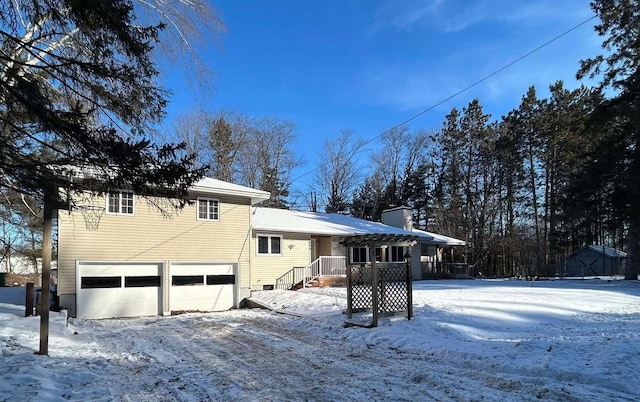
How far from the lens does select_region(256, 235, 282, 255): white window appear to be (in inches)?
834

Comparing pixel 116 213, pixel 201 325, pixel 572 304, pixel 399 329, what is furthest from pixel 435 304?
pixel 116 213

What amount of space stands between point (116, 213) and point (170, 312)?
13.7 feet

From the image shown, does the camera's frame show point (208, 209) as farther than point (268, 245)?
No

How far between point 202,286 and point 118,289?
10.4ft

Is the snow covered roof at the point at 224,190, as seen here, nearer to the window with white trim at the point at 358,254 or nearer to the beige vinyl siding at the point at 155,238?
the beige vinyl siding at the point at 155,238

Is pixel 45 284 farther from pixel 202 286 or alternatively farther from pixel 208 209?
pixel 208 209

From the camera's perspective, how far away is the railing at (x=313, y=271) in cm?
2136

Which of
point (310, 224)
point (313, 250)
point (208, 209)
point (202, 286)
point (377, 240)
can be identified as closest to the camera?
point (377, 240)

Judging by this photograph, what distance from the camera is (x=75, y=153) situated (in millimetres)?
5637

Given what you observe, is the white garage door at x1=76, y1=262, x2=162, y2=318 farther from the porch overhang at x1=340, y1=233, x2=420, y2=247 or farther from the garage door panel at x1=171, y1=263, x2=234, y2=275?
the porch overhang at x1=340, y1=233, x2=420, y2=247

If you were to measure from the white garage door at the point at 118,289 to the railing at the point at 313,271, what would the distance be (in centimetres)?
598

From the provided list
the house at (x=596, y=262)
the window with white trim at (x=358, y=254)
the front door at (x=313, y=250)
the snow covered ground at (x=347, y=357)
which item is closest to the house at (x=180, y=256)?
the front door at (x=313, y=250)

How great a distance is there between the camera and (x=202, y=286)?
18297 mm

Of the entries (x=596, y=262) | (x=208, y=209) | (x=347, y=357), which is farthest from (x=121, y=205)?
(x=596, y=262)
